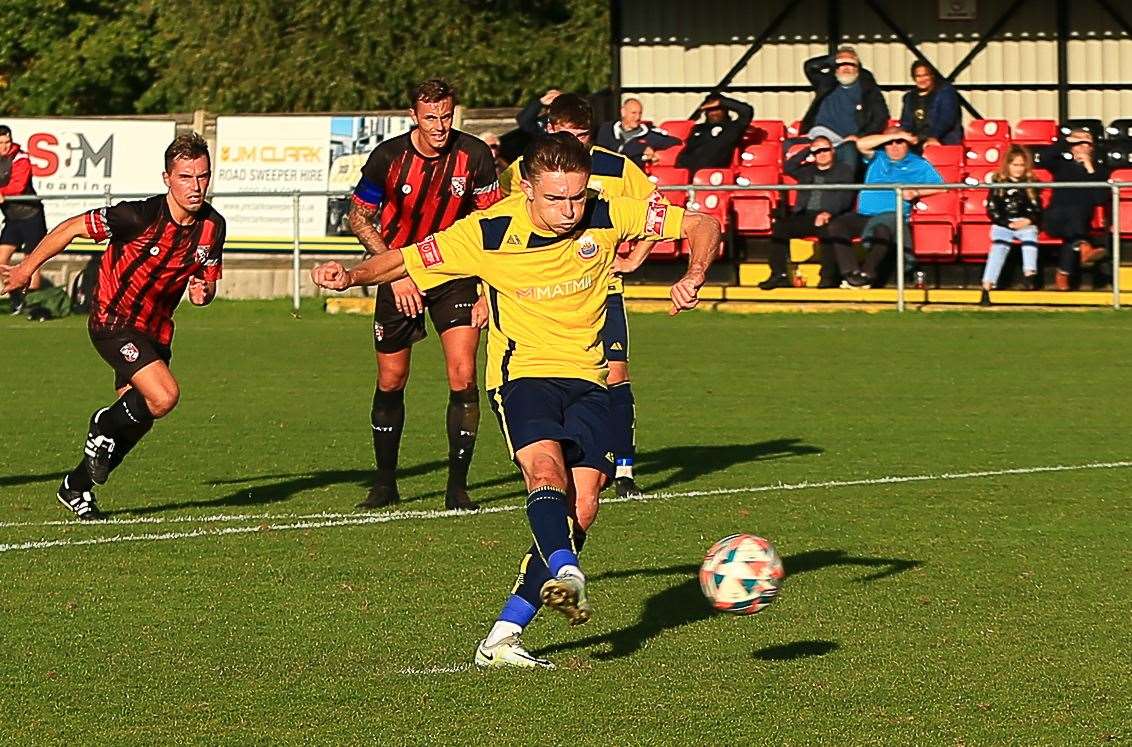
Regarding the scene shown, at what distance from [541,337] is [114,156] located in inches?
798

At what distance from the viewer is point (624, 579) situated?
8062 mm

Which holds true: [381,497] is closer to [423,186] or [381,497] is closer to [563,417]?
[423,186]

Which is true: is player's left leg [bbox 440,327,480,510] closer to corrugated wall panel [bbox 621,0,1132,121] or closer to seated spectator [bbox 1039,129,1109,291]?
seated spectator [bbox 1039,129,1109,291]

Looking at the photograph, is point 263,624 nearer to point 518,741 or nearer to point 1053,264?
point 518,741

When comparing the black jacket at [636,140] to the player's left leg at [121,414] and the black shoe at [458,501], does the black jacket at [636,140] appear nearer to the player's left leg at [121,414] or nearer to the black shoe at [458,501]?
the black shoe at [458,501]

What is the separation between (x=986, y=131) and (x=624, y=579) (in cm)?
1591

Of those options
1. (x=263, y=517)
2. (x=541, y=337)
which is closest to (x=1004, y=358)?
(x=263, y=517)

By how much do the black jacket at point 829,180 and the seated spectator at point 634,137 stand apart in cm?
138

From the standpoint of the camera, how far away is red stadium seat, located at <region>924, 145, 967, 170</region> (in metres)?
21.8

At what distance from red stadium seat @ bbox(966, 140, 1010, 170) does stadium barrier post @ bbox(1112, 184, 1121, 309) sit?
2257 millimetres

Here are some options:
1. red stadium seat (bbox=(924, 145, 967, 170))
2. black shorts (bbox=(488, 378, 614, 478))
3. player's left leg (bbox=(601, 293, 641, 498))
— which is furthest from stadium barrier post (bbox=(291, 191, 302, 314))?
black shorts (bbox=(488, 378, 614, 478))

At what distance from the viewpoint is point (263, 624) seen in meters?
7.29

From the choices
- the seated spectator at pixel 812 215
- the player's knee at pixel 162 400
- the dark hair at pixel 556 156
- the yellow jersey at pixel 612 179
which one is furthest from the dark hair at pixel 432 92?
the seated spectator at pixel 812 215

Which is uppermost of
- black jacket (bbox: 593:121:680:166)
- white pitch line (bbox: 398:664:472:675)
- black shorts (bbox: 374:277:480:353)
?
black jacket (bbox: 593:121:680:166)
